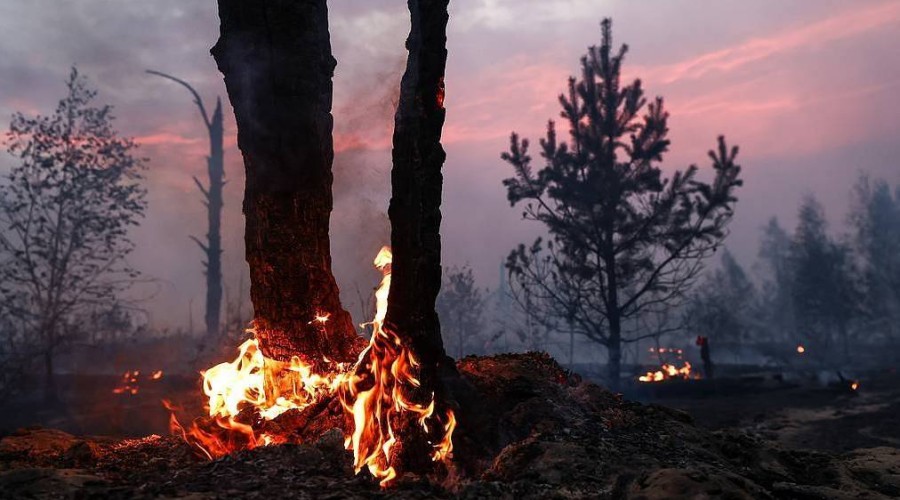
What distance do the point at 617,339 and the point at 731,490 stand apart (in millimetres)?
12582

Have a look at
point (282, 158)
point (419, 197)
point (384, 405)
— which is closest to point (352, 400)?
point (384, 405)

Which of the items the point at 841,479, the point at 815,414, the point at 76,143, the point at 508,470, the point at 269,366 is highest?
the point at 76,143

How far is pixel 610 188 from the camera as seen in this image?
654 inches

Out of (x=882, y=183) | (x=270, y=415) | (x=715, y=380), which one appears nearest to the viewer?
(x=270, y=415)

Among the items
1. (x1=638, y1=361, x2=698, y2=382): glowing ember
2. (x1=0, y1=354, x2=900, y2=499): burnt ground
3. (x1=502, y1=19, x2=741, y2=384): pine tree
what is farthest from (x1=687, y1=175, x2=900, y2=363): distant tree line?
(x1=0, y1=354, x2=900, y2=499): burnt ground

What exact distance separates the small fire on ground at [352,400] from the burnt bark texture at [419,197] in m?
0.20

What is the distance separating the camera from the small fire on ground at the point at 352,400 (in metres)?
5.94

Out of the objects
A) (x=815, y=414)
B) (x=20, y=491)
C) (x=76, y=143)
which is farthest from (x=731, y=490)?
(x=76, y=143)

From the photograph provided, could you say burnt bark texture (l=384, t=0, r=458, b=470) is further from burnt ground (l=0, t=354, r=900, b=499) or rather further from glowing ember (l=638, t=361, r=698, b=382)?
glowing ember (l=638, t=361, r=698, b=382)

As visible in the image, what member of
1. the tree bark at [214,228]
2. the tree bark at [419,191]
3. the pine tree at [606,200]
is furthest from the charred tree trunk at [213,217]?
the tree bark at [419,191]

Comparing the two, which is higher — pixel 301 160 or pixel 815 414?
pixel 301 160

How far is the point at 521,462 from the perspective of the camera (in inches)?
218

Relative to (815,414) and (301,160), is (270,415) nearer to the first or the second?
(301,160)

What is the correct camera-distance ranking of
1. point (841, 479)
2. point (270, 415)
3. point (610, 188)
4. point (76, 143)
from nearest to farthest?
point (841, 479) < point (270, 415) < point (610, 188) < point (76, 143)
